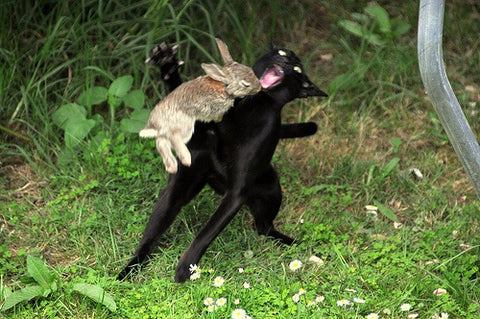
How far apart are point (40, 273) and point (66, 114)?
4.39 feet

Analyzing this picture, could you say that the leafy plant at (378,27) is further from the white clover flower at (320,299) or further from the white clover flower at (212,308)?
the white clover flower at (212,308)

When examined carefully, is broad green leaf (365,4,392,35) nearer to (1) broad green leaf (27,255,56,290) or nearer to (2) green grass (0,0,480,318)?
(2) green grass (0,0,480,318)

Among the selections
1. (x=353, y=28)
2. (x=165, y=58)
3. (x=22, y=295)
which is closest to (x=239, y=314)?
(x=22, y=295)

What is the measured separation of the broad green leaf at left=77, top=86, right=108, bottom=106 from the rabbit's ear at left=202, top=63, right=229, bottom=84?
165 cm

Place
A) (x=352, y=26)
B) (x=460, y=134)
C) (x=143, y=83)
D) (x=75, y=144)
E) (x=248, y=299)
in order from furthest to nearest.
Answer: (x=352, y=26) → (x=143, y=83) → (x=75, y=144) → (x=248, y=299) → (x=460, y=134)

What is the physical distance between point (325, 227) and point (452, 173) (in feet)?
3.24

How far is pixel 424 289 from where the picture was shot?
11.7ft

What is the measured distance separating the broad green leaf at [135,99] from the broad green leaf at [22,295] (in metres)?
1.49

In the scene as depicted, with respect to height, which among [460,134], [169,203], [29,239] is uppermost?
[460,134]

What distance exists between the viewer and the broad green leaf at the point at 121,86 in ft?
15.4

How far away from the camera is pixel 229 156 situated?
3592 mm

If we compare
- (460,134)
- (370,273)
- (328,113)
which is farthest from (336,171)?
(460,134)

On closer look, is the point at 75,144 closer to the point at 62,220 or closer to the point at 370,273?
the point at 62,220

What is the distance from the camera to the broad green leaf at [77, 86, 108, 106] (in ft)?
15.6
